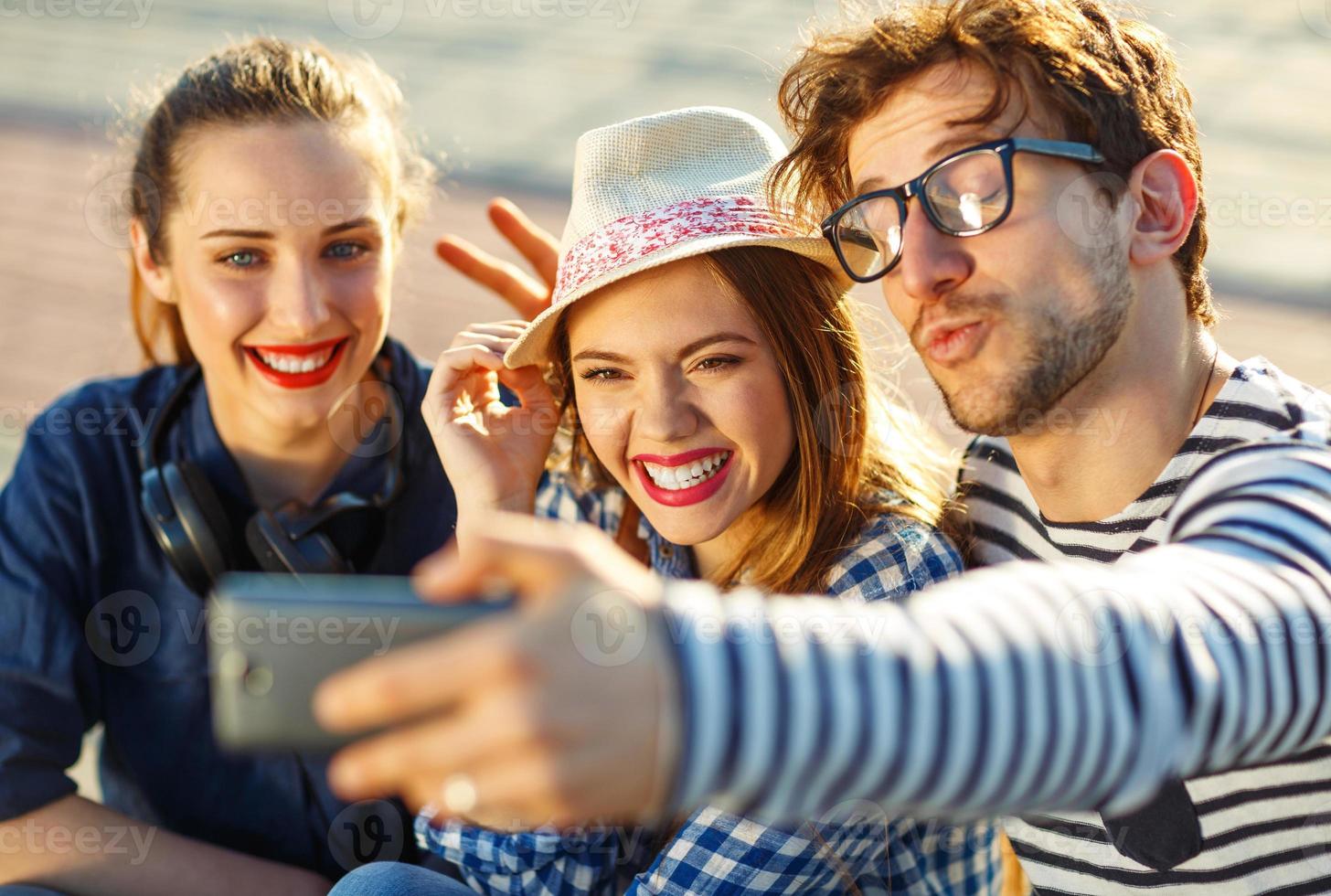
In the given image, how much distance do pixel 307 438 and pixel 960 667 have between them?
2.05m

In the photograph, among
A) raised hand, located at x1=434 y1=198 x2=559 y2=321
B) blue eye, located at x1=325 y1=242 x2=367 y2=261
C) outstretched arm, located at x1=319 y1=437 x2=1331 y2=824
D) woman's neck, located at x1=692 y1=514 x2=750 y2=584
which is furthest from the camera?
raised hand, located at x1=434 y1=198 x2=559 y2=321

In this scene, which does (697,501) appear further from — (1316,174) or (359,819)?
(1316,174)

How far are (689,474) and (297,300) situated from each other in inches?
35.9

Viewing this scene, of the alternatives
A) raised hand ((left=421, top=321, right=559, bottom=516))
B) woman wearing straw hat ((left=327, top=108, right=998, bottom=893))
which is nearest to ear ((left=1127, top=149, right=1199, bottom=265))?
woman wearing straw hat ((left=327, top=108, right=998, bottom=893))

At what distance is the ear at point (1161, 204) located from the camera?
75.1 inches

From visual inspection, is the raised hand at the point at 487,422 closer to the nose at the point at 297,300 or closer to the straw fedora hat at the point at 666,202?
the straw fedora hat at the point at 666,202

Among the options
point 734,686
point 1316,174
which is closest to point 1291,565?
point 734,686

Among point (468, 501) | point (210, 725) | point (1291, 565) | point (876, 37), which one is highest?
point (876, 37)

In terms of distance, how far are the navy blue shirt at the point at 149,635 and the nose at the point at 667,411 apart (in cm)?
76

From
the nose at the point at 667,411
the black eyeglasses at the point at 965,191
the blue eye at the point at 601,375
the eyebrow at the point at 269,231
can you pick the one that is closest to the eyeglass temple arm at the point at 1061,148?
the black eyeglasses at the point at 965,191

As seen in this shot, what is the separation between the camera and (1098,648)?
1.00m

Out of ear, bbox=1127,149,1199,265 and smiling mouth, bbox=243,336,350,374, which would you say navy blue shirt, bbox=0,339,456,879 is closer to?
smiling mouth, bbox=243,336,350,374

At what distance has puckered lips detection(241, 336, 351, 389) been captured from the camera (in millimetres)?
2582

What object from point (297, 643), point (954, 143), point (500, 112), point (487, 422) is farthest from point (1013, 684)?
point (500, 112)
